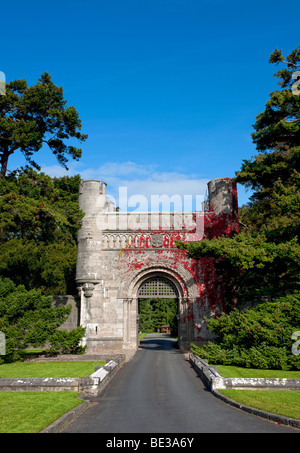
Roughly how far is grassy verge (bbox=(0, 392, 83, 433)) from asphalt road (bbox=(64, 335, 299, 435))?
465 mm

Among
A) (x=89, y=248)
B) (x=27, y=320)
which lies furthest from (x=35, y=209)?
(x=89, y=248)

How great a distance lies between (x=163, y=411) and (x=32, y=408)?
9.60ft

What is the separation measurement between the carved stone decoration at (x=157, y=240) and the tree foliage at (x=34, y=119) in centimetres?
664

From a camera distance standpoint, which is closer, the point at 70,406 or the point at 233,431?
the point at 233,431

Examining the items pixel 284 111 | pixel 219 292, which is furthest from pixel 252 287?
pixel 284 111

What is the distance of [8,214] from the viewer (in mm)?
14281

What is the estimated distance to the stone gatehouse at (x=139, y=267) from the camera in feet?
68.4

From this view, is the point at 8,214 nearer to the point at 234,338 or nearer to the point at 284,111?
the point at 234,338

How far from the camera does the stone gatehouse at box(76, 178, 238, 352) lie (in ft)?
68.4

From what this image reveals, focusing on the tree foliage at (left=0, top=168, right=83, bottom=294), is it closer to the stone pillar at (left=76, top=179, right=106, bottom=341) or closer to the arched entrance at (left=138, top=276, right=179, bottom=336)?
the stone pillar at (left=76, top=179, right=106, bottom=341)

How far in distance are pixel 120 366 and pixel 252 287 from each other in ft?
27.1

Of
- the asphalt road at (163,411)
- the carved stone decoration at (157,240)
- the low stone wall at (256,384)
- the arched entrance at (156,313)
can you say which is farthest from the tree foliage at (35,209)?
the arched entrance at (156,313)

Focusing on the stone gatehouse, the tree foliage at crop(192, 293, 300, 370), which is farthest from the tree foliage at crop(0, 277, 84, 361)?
the tree foliage at crop(192, 293, 300, 370)

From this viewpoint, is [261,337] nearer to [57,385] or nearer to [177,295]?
[57,385]
